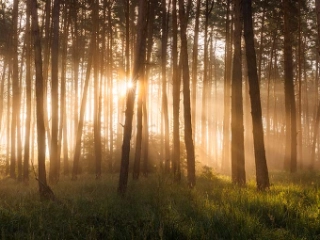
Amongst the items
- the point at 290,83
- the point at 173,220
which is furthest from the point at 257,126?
the point at 290,83

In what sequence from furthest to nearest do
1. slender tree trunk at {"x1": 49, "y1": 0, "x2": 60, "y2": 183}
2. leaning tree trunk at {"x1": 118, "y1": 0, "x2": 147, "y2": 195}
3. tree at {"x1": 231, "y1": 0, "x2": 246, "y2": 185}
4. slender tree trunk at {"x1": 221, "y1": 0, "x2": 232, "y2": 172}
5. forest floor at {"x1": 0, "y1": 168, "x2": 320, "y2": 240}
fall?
slender tree trunk at {"x1": 221, "y1": 0, "x2": 232, "y2": 172}, slender tree trunk at {"x1": 49, "y1": 0, "x2": 60, "y2": 183}, tree at {"x1": 231, "y1": 0, "x2": 246, "y2": 185}, leaning tree trunk at {"x1": 118, "y1": 0, "x2": 147, "y2": 195}, forest floor at {"x1": 0, "y1": 168, "x2": 320, "y2": 240}

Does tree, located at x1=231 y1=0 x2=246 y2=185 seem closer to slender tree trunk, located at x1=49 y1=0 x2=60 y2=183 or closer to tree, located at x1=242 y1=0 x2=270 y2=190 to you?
tree, located at x1=242 y1=0 x2=270 y2=190

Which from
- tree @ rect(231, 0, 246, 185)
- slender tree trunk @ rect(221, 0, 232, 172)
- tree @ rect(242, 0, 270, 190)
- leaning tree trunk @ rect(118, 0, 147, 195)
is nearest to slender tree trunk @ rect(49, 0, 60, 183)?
leaning tree trunk @ rect(118, 0, 147, 195)

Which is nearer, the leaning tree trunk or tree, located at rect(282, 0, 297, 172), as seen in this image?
the leaning tree trunk

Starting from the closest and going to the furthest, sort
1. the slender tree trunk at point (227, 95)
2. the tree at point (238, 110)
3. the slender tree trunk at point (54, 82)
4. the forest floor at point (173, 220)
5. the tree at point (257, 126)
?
the forest floor at point (173, 220) < the tree at point (257, 126) < the tree at point (238, 110) < the slender tree trunk at point (54, 82) < the slender tree trunk at point (227, 95)

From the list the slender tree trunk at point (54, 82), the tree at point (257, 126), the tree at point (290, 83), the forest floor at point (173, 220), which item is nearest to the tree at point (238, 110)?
the tree at point (257, 126)

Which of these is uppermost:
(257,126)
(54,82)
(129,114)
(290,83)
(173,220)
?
(290,83)

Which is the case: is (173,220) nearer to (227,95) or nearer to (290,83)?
(290,83)

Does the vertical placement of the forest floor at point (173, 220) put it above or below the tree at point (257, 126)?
below

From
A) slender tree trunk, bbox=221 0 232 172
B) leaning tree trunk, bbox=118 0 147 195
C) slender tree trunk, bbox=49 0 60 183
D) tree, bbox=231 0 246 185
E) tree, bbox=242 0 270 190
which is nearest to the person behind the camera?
tree, bbox=242 0 270 190

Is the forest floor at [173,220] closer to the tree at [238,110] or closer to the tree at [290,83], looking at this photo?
the tree at [238,110]

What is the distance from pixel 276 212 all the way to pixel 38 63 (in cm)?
764

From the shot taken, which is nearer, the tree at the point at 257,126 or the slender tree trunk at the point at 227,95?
the tree at the point at 257,126

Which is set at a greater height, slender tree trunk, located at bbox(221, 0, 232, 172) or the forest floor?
slender tree trunk, located at bbox(221, 0, 232, 172)
